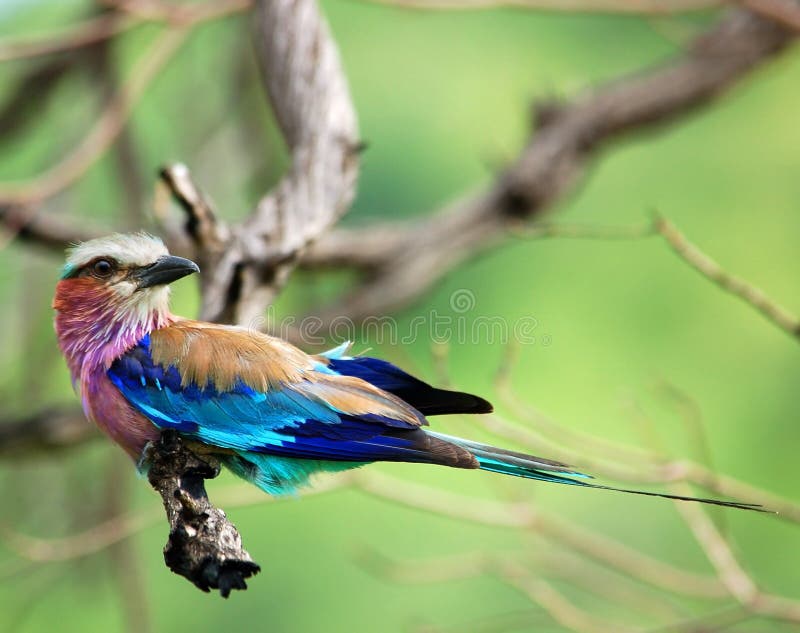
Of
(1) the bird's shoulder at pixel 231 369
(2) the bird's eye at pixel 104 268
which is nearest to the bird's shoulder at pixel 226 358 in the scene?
(1) the bird's shoulder at pixel 231 369

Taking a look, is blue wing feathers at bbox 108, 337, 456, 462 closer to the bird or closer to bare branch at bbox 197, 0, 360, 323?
the bird

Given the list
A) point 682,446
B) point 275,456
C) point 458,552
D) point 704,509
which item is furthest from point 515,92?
point 275,456

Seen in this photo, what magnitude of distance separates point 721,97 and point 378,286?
1.79 meters

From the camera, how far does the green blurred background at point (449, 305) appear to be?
4.77 metres

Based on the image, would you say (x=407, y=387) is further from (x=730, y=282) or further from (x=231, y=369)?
(x=730, y=282)

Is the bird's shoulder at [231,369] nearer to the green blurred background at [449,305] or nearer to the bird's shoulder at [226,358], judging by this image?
the bird's shoulder at [226,358]

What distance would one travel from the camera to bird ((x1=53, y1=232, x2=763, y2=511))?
2572mm

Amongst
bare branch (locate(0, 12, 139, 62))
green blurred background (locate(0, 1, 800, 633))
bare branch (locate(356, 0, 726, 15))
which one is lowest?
green blurred background (locate(0, 1, 800, 633))

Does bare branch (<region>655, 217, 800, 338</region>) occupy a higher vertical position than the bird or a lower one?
higher

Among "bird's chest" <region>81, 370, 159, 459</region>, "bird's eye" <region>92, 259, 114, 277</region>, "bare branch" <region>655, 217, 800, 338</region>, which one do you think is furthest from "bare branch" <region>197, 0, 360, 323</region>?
"bare branch" <region>655, 217, 800, 338</region>

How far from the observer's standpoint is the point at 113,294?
2775 mm

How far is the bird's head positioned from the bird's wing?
77mm

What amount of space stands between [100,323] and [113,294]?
87 millimetres

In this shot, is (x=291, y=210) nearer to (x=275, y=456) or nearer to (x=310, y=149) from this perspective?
(x=310, y=149)
